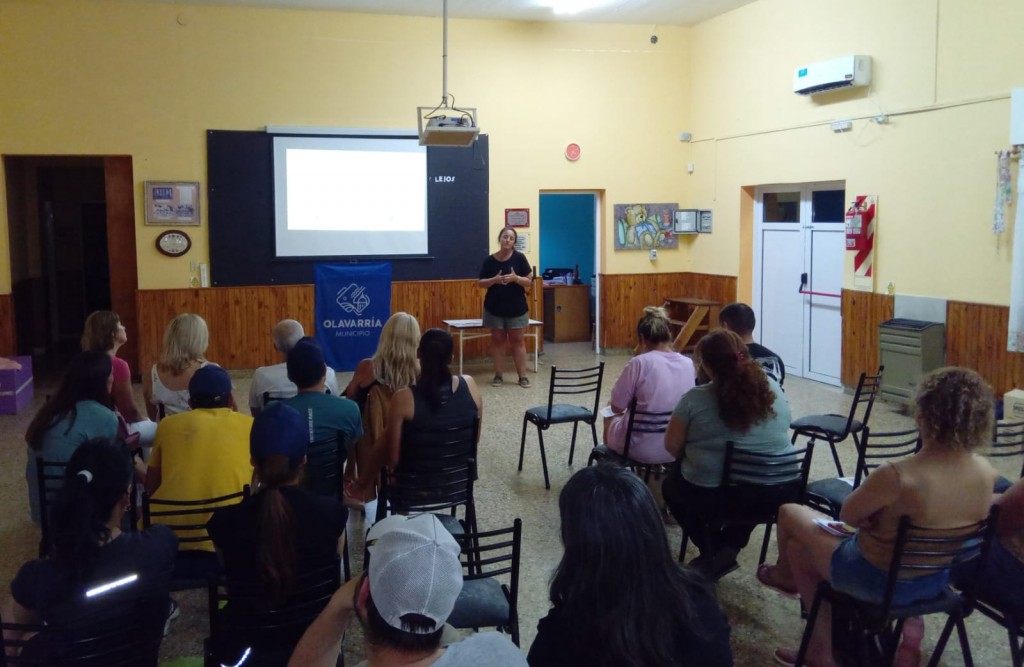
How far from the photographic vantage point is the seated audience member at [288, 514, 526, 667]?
1.60 m

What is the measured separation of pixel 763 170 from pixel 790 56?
1.15 metres

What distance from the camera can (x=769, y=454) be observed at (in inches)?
134

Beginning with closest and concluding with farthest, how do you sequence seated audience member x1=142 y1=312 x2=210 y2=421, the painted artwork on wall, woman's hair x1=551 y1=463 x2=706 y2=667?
woman's hair x1=551 y1=463 x2=706 y2=667 < seated audience member x1=142 y1=312 x2=210 y2=421 < the painted artwork on wall

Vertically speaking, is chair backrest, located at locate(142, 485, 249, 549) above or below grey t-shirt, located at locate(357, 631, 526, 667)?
below

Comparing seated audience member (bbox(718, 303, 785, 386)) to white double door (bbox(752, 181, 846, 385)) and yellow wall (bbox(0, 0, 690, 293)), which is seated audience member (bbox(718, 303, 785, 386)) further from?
yellow wall (bbox(0, 0, 690, 293))

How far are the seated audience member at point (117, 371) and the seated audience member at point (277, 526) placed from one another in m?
1.93

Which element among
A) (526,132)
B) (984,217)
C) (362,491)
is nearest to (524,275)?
(526,132)

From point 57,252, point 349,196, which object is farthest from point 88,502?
point 57,252

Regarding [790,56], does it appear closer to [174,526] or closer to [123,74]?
[123,74]

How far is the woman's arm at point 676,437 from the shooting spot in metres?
3.54

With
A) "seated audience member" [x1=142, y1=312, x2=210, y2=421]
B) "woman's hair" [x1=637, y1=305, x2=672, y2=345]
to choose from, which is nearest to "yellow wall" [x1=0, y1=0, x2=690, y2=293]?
"seated audience member" [x1=142, y1=312, x2=210, y2=421]

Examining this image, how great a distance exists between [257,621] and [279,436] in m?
0.50

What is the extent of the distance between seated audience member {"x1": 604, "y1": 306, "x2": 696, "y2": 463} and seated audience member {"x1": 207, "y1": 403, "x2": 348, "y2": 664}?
201 cm

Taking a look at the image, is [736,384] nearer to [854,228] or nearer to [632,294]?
[854,228]
